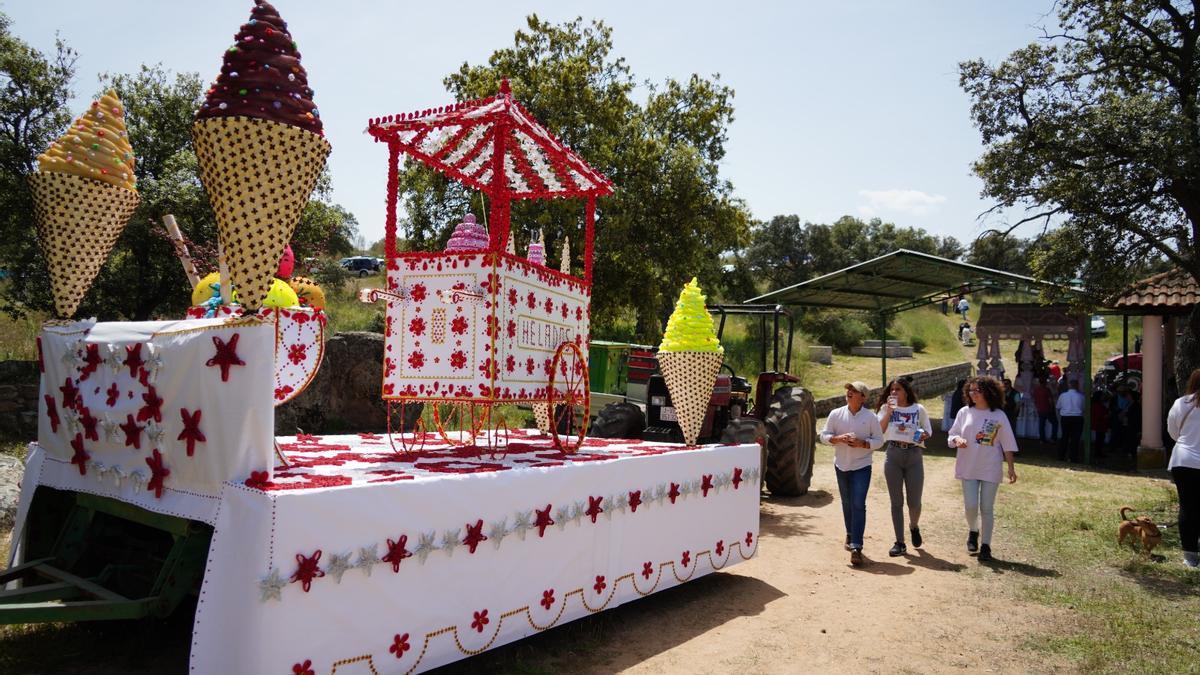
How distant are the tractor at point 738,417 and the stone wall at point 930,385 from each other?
370 inches

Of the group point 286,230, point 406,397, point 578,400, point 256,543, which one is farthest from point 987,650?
point 286,230

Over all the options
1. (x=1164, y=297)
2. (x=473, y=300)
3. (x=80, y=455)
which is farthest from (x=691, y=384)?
(x=1164, y=297)

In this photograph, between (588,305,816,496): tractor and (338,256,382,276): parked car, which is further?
(338,256,382,276): parked car

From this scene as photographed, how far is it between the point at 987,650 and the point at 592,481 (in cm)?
263

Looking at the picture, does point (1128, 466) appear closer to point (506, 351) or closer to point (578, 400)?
point (578, 400)

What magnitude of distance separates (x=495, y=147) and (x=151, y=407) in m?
2.46

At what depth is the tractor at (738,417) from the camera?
899cm

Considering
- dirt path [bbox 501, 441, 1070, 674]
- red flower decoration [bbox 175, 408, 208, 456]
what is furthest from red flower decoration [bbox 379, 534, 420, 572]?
dirt path [bbox 501, 441, 1070, 674]

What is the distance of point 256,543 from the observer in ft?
9.73

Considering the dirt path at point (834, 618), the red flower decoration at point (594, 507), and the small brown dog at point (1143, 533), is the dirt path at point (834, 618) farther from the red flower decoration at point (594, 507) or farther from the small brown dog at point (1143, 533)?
the small brown dog at point (1143, 533)

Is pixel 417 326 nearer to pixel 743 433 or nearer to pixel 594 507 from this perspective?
pixel 594 507

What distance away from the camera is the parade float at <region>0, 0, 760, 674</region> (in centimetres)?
312

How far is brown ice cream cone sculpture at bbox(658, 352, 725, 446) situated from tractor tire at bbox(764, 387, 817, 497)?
3.20 meters

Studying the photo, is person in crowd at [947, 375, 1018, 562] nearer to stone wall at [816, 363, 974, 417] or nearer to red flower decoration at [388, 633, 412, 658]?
red flower decoration at [388, 633, 412, 658]
